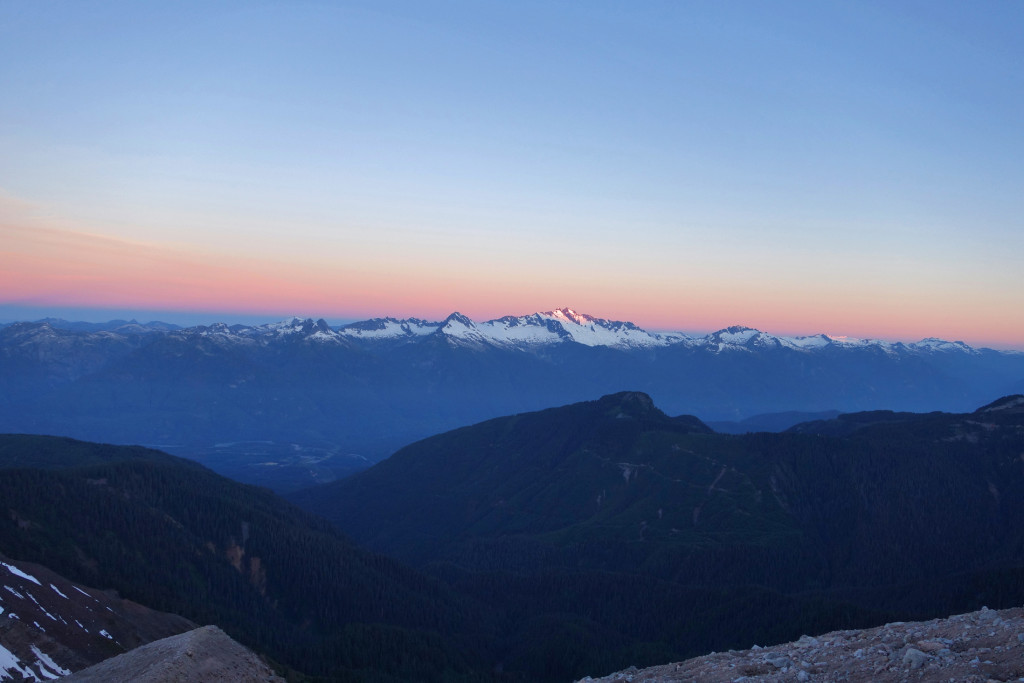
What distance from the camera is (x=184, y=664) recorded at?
2987 inches

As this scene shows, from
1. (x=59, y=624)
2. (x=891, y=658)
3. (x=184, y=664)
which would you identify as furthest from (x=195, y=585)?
(x=891, y=658)

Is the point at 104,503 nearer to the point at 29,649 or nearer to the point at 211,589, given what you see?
the point at 211,589

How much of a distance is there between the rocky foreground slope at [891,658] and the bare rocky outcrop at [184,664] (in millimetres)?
45175

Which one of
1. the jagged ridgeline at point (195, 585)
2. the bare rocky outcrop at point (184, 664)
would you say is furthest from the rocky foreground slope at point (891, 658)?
the jagged ridgeline at point (195, 585)

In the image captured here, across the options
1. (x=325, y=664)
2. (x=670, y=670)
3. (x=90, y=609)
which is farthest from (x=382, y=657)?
(x=670, y=670)

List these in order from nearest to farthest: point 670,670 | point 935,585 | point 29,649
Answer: point 670,670 → point 29,649 → point 935,585

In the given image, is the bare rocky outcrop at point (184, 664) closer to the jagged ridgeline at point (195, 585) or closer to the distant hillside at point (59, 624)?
the distant hillside at point (59, 624)

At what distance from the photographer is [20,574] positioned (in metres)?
113

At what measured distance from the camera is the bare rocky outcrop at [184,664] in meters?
73.6

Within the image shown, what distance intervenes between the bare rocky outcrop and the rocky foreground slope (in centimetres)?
4517

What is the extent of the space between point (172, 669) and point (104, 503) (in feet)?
456

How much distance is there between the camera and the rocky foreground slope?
4059 cm

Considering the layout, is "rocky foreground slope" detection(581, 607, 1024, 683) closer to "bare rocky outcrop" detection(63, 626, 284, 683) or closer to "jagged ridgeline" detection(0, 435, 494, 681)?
"bare rocky outcrop" detection(63, 626, 284, 683)

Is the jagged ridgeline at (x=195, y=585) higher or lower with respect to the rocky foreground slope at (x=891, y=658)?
lower
